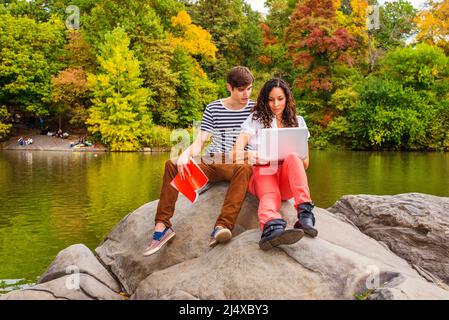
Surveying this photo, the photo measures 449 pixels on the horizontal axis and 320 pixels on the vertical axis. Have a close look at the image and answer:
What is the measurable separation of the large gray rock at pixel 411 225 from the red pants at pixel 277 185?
1.65 m

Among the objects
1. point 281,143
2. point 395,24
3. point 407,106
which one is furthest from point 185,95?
point 281,143

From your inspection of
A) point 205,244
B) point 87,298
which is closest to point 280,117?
point 205,244

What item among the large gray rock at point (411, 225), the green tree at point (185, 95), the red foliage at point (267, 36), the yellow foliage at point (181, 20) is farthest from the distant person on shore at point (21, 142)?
the large gray rock at point (411, 225)

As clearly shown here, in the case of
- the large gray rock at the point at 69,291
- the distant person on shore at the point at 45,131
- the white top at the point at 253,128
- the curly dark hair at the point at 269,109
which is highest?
the distant person on shore at the point at 45,131

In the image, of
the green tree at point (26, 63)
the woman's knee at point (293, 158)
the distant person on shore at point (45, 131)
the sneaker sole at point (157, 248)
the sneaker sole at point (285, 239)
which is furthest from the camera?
the distant person on shore at point (45, 131)

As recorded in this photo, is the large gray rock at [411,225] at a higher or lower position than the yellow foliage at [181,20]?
lower

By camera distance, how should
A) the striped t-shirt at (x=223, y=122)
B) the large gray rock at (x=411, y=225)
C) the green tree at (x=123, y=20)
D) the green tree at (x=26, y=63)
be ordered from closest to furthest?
the striped t-shirt at (x=223, y=122) < the large gray rock at (x=411, y=225) < the green tree at (x=123, y=20) < the green tree at (x=26, y=63)

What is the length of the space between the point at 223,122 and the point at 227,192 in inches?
28.6

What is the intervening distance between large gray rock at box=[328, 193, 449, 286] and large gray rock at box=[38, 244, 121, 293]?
106 inches

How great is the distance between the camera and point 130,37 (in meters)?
29.8

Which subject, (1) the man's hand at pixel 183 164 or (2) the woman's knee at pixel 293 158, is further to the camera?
(1) the man's hand at pixel 183 164

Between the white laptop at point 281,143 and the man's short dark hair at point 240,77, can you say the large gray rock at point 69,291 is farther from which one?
the man's short dark hair at point 240,77

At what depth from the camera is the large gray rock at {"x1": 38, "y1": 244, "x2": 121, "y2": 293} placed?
4824 mm

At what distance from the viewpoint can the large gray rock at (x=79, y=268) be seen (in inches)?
190
